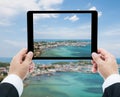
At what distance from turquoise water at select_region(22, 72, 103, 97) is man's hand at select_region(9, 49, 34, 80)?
25.0 ft

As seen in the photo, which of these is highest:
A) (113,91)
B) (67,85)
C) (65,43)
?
(65,43)

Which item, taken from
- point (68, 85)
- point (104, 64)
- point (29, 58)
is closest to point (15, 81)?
point (29, 58)

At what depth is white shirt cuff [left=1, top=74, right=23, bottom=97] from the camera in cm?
105

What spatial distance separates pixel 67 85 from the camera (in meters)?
10.1

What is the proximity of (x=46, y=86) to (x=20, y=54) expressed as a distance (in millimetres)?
9640

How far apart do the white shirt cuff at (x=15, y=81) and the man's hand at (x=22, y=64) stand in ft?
0.13

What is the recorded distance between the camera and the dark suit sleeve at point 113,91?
3.15 ft

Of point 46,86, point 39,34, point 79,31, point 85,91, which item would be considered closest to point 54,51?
point 39,34

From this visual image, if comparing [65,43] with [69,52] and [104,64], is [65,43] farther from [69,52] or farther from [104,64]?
[104,64]

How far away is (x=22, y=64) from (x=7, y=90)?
208 mm

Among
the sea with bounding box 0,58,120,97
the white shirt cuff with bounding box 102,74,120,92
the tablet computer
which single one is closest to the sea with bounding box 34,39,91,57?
the tablet computer

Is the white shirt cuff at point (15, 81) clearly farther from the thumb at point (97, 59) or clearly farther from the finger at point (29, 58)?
the thumb at point (97, 59)

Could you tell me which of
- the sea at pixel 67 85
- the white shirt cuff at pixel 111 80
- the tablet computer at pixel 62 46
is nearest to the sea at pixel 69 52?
the tablet computer at pixel 62 46

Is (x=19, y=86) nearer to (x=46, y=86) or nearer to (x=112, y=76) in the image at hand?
(x=112, y=76)
